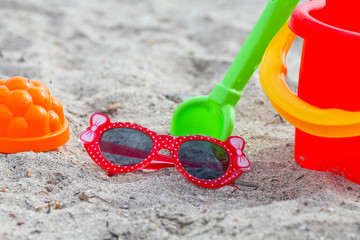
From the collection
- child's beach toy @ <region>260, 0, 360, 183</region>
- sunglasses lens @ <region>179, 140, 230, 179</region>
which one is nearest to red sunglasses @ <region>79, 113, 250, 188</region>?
sunglasses lens @ <region>179, 140, 230, 179</region>

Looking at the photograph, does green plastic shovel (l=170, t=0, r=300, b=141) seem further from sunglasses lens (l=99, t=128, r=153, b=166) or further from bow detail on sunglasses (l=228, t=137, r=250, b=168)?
sunglasses lens (l=99, t=128, r=153, b=166)

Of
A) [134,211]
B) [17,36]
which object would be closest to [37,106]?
[134,211]

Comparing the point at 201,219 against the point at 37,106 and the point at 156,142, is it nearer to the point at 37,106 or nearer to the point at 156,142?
the point at 156,142

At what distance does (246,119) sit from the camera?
189 cm

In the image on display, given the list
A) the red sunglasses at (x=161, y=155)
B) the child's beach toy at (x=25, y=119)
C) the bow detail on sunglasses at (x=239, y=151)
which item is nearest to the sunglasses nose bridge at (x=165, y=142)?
the red sunglasses at (x=161, y=155)

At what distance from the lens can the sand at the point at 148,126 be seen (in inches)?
43.8

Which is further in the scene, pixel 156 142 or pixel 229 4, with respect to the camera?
pixel 229 4

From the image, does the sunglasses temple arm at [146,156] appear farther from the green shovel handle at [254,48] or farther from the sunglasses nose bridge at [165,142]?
the green shovel handle at [254,48]

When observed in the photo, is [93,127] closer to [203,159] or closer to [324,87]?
[203,159]

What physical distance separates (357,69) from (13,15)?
233cm

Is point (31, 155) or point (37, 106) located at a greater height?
point (37, 106)

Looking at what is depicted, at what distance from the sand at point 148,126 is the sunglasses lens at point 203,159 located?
0.05 metres

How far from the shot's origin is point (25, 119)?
4.69 feet

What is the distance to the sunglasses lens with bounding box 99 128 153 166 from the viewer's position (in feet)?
4.86
